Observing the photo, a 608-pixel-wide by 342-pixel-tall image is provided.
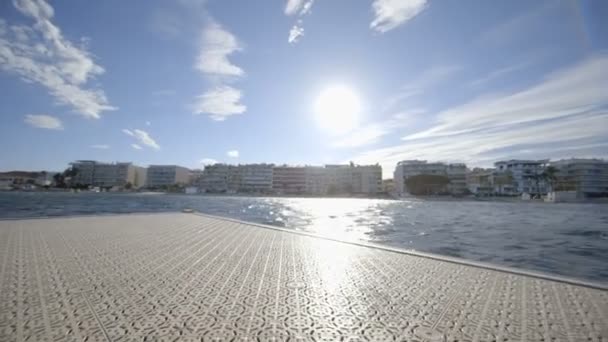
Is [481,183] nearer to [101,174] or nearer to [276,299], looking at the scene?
[276,299]

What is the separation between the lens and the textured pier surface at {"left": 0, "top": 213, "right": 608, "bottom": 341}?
7.97 feet

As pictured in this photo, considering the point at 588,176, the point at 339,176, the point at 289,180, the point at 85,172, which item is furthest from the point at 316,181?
the point at 85,172

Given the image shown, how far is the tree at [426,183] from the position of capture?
73.2 m

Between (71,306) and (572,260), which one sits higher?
(71,306)

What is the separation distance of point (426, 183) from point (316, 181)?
36.3 m

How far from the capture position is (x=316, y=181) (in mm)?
95250

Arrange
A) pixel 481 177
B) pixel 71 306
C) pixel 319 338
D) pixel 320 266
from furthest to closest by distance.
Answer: pixel 481 177 → pixel 320 266 → pixel 71 306 → pixel 319 338

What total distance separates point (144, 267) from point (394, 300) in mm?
3966

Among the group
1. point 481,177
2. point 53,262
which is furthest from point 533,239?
point 481,177

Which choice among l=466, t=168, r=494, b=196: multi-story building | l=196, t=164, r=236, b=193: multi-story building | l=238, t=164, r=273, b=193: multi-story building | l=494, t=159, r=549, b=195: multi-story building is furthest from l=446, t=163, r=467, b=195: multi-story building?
l=196, t=164, r=236, b=193: multi-story building

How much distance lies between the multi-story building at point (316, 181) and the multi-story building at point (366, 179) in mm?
9783

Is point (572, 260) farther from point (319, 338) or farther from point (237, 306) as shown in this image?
point (237, 306)

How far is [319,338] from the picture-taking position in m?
2.35

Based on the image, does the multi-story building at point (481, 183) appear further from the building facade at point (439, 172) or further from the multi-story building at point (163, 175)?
the multi-story building at point (163, 175)
